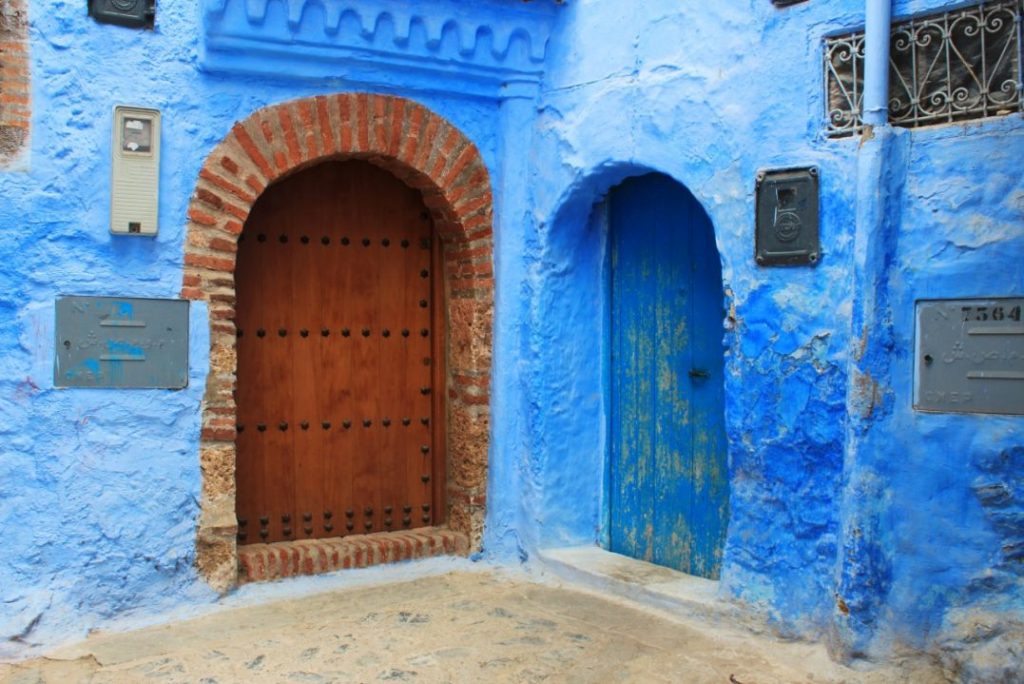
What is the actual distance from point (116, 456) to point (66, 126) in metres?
1.33

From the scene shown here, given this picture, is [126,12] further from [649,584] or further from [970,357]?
[970,357]

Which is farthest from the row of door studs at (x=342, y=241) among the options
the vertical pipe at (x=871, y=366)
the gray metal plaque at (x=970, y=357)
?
the gray metal plaque at (x=970, y=357)

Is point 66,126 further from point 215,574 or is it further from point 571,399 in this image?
point 571,399

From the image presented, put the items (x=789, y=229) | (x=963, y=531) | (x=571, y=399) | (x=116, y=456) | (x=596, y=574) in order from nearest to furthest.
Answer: (x=963, y=531) → (x=789, y=229) → (x=116, y=456) → (x=596, y=574) → (x=571, y=399)

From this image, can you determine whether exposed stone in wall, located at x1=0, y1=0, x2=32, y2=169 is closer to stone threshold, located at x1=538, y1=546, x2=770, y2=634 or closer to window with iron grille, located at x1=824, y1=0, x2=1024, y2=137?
stone threshold, located at x1=538, y1=546, x2=770, y2=634

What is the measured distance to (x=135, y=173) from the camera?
4.23 metres

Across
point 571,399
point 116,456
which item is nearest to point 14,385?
point 116,456

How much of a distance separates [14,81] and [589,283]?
2.64m

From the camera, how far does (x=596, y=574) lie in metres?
4.71

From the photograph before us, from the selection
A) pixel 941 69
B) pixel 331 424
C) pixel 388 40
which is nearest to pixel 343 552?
pixel 331 424

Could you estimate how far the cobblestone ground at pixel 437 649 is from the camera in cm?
376

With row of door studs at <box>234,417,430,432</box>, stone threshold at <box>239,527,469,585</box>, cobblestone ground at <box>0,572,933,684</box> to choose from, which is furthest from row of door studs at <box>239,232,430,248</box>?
cobblestone ground at <box>0,572,933,684</box>

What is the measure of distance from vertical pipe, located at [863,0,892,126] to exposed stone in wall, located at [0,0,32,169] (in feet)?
10.3

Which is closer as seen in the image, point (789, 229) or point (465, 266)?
point (789, 229)
